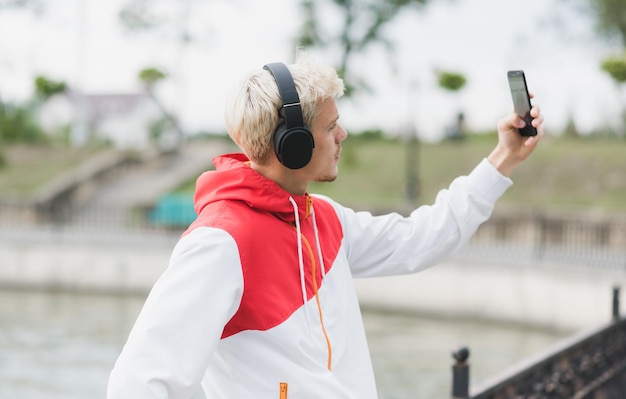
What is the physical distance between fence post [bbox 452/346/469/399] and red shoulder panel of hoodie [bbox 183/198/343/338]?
1.33 m

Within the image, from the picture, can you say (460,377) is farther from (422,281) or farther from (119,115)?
(119,115)

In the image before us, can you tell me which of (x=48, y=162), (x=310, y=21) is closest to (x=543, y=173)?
(x=310, y=21)

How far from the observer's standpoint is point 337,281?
1531 millimetres

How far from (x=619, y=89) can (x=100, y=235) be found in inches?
626

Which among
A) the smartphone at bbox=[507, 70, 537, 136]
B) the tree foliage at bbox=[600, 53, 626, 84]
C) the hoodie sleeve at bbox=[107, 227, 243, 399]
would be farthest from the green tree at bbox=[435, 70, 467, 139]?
the hoodie sleeve at bbox=[107, 227, 243, 399]

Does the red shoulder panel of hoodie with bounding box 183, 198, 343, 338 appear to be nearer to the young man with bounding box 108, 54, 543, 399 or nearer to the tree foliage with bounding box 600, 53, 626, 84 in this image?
the young man with bounding box 108, 54, 543, 399

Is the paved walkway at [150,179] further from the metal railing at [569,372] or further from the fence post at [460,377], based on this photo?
the fence post at [460,377]

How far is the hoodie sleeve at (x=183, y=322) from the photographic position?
1.23 m

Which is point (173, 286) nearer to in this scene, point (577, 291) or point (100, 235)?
point (577, 291)

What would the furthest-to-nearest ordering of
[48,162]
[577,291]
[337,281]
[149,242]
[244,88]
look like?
[48,162]
[149,242]
[577,291]
[337,281]
[244,88]

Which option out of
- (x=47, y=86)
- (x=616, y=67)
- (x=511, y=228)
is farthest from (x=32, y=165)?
(x=616, y=67)

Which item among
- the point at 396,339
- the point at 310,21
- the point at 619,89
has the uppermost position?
the point at 310,21

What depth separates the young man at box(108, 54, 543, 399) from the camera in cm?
126

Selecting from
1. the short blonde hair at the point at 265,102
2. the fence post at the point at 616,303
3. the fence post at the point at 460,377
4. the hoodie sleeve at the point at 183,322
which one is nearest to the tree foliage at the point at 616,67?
the fence post at the point at 616,303
